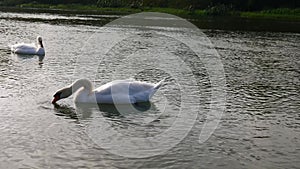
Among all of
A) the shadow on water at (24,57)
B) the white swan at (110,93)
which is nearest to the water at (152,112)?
the shadow on water at (24,57)

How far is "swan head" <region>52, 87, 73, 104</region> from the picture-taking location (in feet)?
51.5

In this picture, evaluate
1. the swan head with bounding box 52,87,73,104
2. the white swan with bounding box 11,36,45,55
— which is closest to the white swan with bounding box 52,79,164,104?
the swan head with bounding box 52,87,73,104

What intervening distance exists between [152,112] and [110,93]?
1558mm

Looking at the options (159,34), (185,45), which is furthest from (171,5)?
(185,45)

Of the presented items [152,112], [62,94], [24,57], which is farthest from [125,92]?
[24,57]

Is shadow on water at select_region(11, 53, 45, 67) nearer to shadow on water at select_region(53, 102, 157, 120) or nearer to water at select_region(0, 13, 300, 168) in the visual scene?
water at select_region(0, 13, 300, 168)

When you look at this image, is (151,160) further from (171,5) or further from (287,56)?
(171,5)

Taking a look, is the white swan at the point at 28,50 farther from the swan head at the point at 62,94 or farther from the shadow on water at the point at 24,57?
the swan head at the point at 62,94

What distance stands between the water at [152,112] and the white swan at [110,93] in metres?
0.34

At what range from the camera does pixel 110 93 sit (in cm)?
1570

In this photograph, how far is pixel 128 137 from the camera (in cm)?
1262

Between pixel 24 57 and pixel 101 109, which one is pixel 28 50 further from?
pixel 101 109

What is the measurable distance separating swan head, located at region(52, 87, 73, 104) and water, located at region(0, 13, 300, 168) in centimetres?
24

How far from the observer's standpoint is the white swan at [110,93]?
51.5 ft
